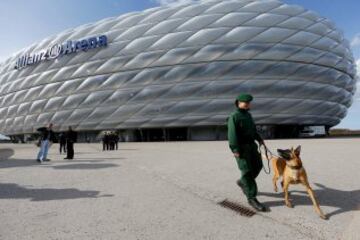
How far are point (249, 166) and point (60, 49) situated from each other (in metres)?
34.7

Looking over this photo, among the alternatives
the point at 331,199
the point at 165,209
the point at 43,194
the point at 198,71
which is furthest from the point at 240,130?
the point at 198,71

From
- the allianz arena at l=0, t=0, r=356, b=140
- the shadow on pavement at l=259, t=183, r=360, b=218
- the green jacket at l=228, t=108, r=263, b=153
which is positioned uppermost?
the allianz arena at l=0, t=0, r=356, b=140

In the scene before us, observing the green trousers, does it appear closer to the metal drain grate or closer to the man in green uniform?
the man in green uniform

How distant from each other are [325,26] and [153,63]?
57.6 feet

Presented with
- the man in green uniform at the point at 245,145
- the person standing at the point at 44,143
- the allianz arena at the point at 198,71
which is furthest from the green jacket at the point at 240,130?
the allianz arena at the point at 198,71

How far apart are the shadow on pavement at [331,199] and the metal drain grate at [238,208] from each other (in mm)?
408

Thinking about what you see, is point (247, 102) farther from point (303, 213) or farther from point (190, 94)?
point (190, 94)

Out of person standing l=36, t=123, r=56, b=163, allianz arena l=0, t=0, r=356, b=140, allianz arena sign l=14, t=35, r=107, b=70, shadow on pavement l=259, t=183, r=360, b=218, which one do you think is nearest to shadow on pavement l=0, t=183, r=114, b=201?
shadow on pavement l=259, t=183, r=360, b=218

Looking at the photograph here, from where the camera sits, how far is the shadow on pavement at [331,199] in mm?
4122

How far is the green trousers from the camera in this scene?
4242 millimetres

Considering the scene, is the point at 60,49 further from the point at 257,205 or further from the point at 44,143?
the point at 257,205

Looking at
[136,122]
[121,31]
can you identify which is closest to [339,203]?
[136,122]

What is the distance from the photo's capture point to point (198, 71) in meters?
28.8

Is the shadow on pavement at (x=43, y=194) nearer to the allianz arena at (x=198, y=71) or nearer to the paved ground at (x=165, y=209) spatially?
the paved ground at (x=165, y=209)
